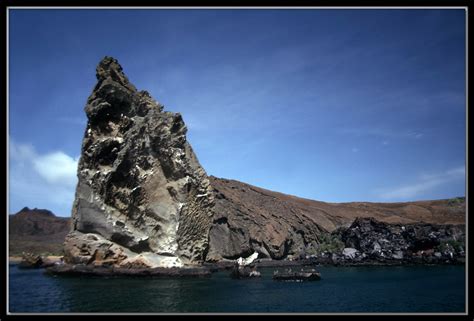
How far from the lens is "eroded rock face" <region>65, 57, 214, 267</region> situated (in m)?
53.1

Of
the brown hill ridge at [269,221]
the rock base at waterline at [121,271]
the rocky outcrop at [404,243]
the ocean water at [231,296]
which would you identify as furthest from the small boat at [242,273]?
the rocky outcrop at [404,243]

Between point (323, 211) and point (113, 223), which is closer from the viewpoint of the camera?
point (113, 223)

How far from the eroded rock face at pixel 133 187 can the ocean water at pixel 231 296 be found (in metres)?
8.83

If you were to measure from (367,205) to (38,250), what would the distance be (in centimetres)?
11788

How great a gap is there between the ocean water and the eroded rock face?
29.0 ft

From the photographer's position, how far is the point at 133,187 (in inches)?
2275

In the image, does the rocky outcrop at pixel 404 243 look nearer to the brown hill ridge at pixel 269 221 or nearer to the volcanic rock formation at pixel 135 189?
the volcanic rock formation at pixel 135 189

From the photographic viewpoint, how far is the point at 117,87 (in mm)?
A: 57750

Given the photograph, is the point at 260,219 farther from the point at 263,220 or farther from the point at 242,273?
the point at 242,273

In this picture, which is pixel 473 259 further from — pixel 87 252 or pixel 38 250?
pixel 38 250

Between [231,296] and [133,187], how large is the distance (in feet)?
95.7

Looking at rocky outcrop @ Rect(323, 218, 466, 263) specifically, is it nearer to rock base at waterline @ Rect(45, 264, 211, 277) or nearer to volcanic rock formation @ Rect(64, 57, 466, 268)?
volcanic rock formation @ Rect(64, 57, 466, 268)

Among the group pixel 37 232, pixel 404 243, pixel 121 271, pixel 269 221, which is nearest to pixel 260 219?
pixel 269 221
